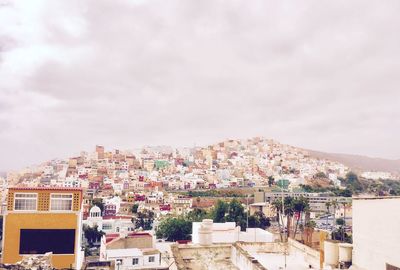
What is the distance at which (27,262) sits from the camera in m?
9.20

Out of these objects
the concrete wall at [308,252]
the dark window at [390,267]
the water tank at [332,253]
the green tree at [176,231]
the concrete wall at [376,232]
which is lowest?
the green tree at [176,231]

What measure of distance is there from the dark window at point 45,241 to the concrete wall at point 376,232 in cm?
1761

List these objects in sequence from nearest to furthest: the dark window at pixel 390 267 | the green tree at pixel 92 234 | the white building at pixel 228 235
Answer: the dark window at pixel 390 267
the white building at pixel 228 235
the green tree at pixel 92 234

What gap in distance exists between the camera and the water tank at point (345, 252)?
981 cm

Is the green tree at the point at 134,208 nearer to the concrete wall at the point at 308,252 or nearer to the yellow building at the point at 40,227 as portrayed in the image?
the yellow building at the point at 40,227

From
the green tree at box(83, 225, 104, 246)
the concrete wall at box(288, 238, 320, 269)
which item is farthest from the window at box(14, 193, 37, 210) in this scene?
the green tree at box(83, 225, 104, 246)

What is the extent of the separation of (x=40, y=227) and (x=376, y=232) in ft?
63.0

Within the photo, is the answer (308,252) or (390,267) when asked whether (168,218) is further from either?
(390,267)

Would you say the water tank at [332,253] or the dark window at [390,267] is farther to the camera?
the water tank at [332,253]

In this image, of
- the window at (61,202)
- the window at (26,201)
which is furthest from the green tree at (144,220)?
the window at (26,201)

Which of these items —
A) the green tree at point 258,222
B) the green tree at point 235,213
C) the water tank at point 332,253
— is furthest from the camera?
the green tree at point 258,222

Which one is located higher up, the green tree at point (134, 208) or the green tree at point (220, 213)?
the green tree at point (220, 213)

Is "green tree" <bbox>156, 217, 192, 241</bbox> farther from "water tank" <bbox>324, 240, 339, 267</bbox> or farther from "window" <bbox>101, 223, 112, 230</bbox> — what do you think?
"water tank" <bbox>324, 240, 339, 267</bbox>

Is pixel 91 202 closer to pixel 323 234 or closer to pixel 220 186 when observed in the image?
pixel 220 186
